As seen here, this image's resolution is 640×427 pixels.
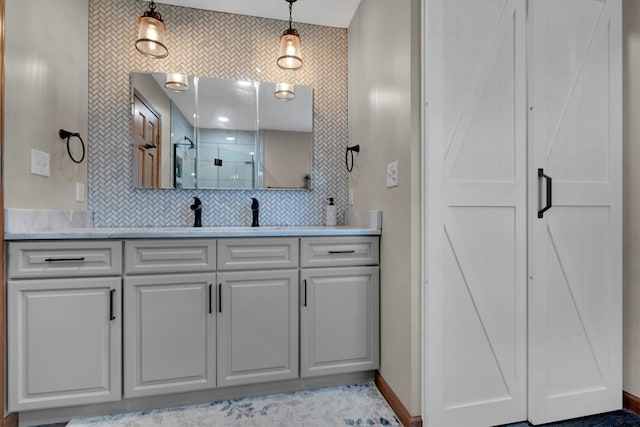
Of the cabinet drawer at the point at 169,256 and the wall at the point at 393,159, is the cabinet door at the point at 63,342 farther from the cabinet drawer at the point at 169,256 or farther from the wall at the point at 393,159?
the wall at the point at 393,159

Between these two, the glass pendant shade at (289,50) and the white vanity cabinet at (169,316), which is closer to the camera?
the white vanity cabinet at (169,316)

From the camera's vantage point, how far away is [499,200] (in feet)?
4.85

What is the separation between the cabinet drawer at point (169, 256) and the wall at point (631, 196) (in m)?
2.21

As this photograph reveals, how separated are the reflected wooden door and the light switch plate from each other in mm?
480

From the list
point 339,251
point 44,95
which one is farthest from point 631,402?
point 44,95

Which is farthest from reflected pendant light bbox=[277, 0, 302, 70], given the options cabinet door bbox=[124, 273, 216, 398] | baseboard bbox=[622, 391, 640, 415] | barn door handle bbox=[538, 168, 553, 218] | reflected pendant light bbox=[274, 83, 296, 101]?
baseboard bbox=[622, 391, 640, 415]

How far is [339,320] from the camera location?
1780mm

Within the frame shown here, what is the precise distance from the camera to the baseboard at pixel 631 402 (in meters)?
1.61

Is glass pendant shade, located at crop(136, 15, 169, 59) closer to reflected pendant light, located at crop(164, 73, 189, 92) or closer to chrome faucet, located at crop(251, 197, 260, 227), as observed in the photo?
reflected pendant light, located at crop(164, 73, 189, 92)

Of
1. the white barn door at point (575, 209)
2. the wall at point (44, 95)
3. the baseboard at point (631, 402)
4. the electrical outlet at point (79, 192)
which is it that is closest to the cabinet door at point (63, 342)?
the wall at point (44, 95)

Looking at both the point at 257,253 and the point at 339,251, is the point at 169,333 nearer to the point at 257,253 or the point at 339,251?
the point at 257,253

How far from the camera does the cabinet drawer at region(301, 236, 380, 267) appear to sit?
1.75m

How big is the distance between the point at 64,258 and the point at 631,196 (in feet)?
9.44

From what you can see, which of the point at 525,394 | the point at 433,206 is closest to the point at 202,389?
the point at 433,206
